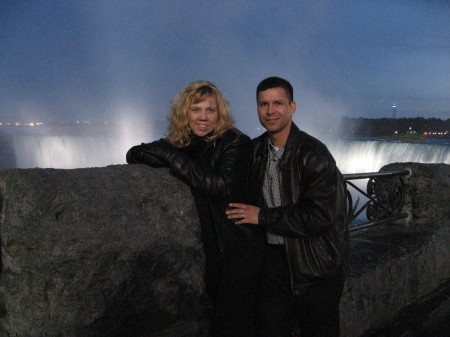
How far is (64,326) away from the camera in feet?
4.89

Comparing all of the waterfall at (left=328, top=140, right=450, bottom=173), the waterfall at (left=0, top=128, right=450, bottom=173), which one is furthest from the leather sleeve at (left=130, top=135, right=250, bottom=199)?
the waterfall at (left=0, top=128, right=450, bottom=173)

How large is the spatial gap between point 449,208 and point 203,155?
3280mm

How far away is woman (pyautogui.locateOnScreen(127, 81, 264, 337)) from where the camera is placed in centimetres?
183

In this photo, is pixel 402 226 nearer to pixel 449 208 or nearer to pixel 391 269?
pixel 449 208

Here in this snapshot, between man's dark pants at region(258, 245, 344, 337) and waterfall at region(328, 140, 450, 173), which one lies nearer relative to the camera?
man's dark pants at region(258, 245, 344, 337)

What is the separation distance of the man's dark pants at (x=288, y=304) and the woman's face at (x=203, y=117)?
828 mm

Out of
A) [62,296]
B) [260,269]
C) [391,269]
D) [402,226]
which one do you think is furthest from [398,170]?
[62,296]

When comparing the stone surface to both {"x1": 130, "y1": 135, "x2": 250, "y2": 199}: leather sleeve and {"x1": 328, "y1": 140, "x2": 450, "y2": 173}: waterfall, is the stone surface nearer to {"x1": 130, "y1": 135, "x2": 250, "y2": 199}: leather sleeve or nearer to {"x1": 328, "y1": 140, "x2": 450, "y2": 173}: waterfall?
{"x1": 130, "y1": 135, "x2": 250, "y2": 199}: leather sleeve

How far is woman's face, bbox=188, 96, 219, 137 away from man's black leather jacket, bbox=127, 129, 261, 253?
14cm

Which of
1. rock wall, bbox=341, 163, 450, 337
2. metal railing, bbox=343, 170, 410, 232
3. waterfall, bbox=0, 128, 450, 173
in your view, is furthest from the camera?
waterfall, bbox=0, 128, 450, 173

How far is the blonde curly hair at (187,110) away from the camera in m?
2.14

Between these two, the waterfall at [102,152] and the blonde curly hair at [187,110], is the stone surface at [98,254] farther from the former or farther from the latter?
the waterfall at [102,152]

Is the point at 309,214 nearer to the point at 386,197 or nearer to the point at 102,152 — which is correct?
the point at 386,197

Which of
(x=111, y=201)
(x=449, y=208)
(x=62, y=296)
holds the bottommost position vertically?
(x=449, y=208)
